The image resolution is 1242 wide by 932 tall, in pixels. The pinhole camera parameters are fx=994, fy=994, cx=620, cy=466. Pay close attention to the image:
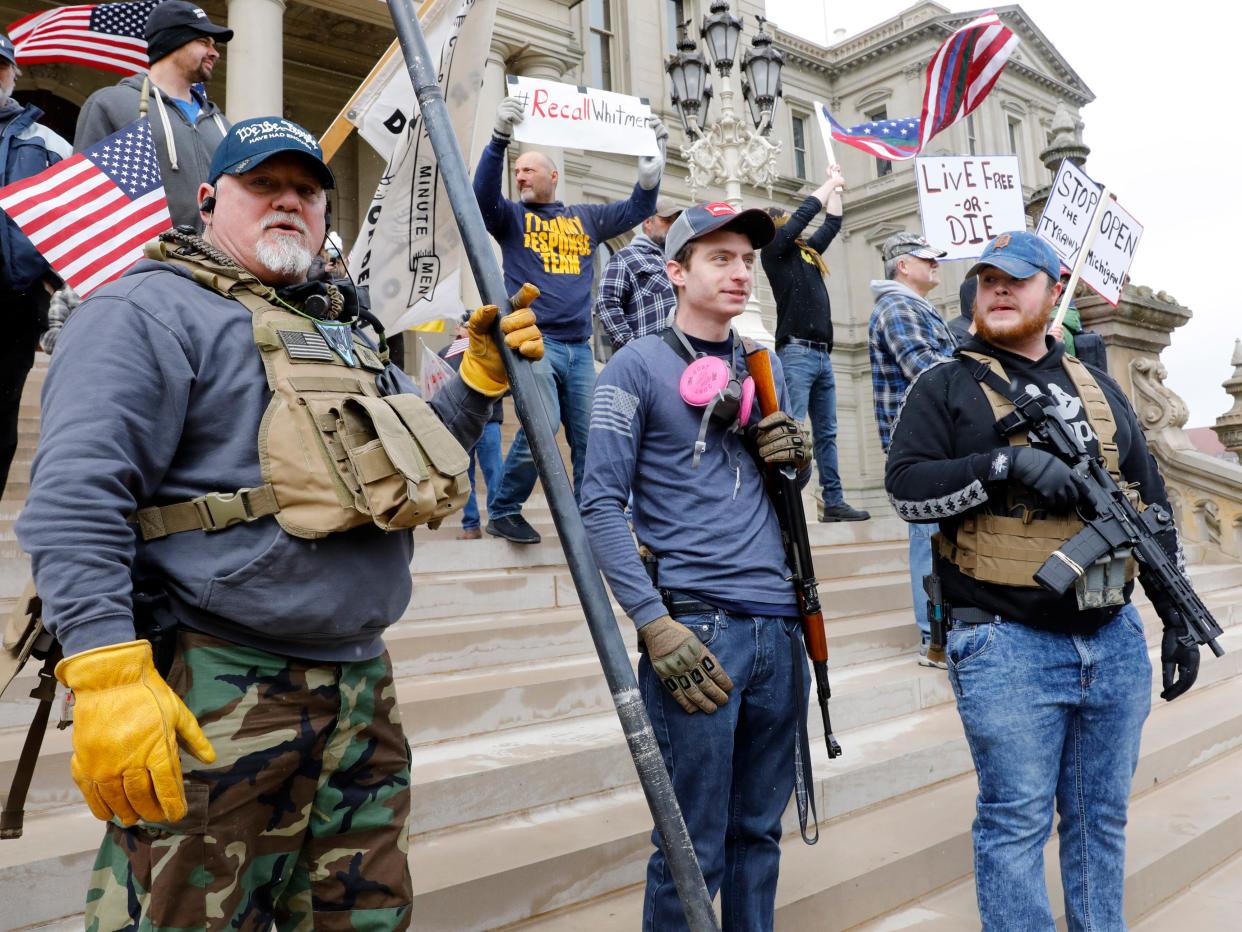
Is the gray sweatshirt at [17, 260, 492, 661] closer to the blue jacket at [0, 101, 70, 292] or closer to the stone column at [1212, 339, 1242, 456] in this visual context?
the blue jacket at [0, 101, 70, 292]

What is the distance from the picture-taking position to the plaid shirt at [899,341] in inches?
202

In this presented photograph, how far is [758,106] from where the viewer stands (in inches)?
420

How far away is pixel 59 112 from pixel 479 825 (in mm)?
14265

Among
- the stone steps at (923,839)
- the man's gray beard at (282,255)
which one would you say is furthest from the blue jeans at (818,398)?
the man's gray beard at (282,255)

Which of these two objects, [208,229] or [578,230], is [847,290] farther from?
[208,229]

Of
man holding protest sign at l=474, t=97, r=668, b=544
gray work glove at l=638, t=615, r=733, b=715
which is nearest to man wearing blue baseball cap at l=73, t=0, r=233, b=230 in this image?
man holding protest sign at l=474, t=97, r=668, b=544

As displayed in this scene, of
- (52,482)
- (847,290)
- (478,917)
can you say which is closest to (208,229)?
(52,482)

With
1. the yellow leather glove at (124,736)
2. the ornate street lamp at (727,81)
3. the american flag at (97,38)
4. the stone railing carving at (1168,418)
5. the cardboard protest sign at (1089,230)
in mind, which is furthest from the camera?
the ornate street lamp at (727,81)

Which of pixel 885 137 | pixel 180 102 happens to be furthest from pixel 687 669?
pixel 885 137

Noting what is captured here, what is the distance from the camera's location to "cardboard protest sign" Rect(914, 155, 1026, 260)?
19.7ft

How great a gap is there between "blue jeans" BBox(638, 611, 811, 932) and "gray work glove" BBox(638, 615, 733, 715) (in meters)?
0.10

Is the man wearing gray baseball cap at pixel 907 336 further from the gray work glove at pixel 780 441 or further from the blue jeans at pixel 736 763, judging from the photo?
the blue jeans at pixel 736 763

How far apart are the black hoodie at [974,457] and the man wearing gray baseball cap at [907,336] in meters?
2.10

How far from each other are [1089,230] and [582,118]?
106 inches
